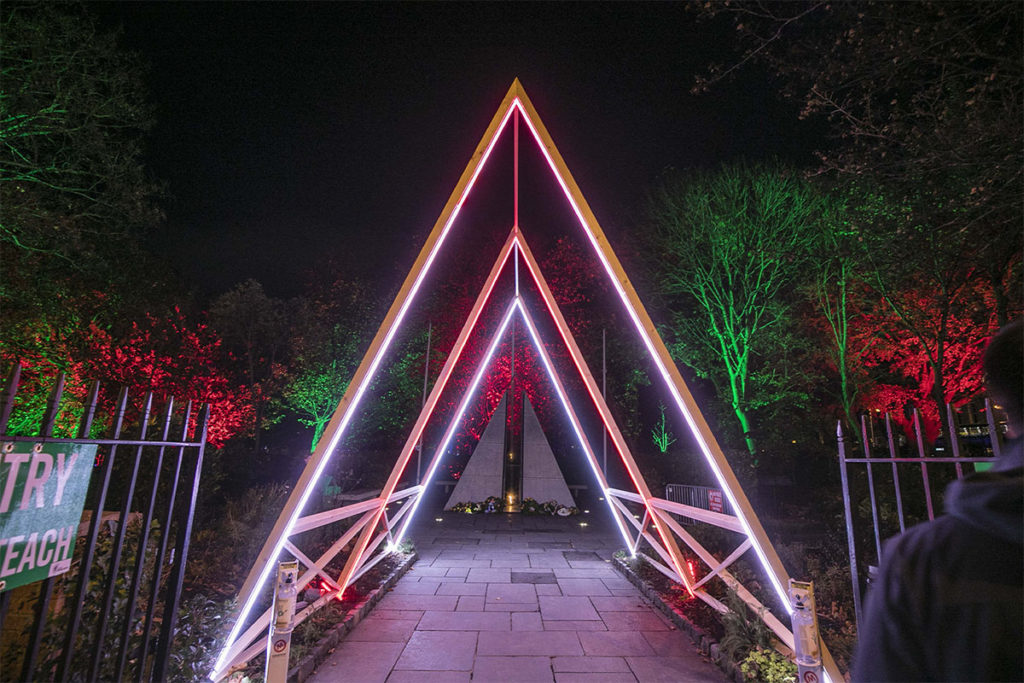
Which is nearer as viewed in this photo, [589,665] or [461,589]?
[589,665]

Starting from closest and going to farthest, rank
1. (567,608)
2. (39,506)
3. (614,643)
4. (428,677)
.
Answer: (39,506) → (428,677) → (614,643) → (567,608)

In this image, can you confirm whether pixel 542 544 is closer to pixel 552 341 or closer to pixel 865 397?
pixel 552 341

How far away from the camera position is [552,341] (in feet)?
49.7

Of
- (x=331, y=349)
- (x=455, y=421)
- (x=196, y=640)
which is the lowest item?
(x=196, y=640)

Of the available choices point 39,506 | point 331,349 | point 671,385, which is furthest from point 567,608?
point 331,349

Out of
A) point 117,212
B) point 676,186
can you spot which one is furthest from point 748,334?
point 117,212

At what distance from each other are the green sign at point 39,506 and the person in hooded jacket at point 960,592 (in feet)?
8.73

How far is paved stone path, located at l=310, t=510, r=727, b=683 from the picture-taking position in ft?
13.4

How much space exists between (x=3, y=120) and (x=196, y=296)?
1802 cm

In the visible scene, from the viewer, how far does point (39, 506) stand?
1879mm

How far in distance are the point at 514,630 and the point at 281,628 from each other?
278 cm

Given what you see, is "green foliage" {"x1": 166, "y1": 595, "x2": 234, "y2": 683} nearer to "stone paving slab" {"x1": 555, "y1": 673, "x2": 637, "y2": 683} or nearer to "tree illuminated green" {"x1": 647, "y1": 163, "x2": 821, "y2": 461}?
"stone paving slab" {"x1": 555, "y1": 673, "x2": 637, "y2": 683}

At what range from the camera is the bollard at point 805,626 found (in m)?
3.00

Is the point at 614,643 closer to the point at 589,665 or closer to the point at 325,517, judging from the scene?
the point at 589,665
